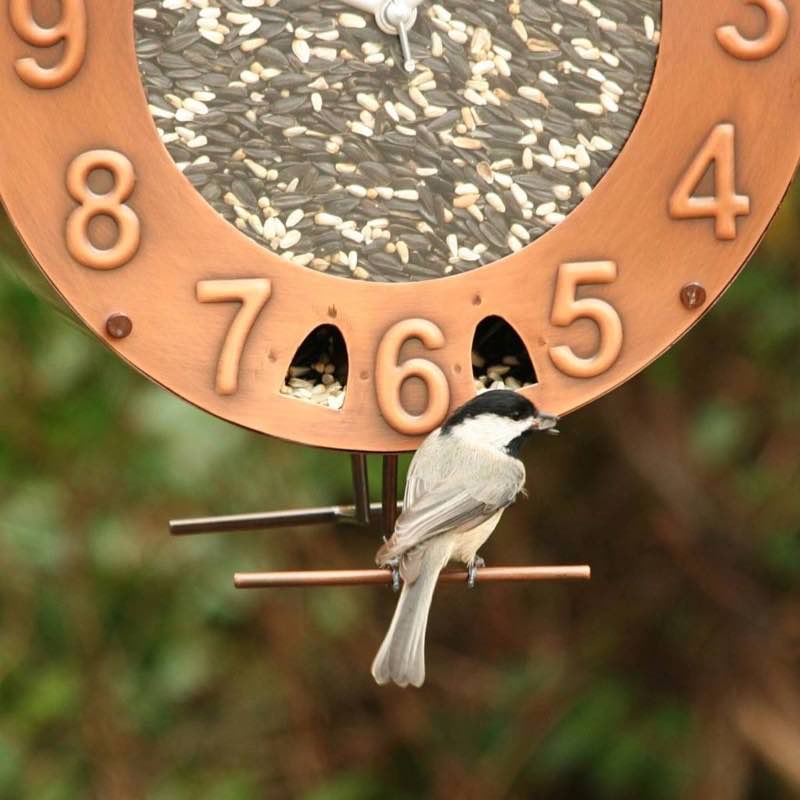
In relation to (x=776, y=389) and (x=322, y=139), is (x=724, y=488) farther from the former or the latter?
(x=322, y=139)

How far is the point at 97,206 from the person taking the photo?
2020 millimetres

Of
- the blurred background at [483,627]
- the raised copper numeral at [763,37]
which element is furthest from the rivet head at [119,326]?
the blurred background at [483,627]

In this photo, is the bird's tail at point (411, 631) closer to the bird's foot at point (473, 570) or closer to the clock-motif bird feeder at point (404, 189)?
the bird's foot at point (473, 570)

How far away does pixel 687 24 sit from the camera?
83.9 inches

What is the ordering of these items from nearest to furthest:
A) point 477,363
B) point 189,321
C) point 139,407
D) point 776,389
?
1. point 189,321
2. point 477,363
3. point 139,407
4. point 776,389

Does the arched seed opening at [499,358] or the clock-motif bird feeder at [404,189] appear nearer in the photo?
the clock-motif bird feeder at [404,189]

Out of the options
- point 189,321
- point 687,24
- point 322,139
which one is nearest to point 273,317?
point 189,321

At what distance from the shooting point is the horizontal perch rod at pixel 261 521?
2.23 meters

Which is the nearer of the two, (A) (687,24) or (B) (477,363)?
(A) (687,24)

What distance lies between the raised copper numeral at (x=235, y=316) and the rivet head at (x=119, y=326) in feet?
0.30

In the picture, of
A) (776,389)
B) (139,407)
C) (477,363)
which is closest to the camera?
(477,363)

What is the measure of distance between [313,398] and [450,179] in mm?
329

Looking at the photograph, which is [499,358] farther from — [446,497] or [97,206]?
[97,206]

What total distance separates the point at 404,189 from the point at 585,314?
28 centimetres
